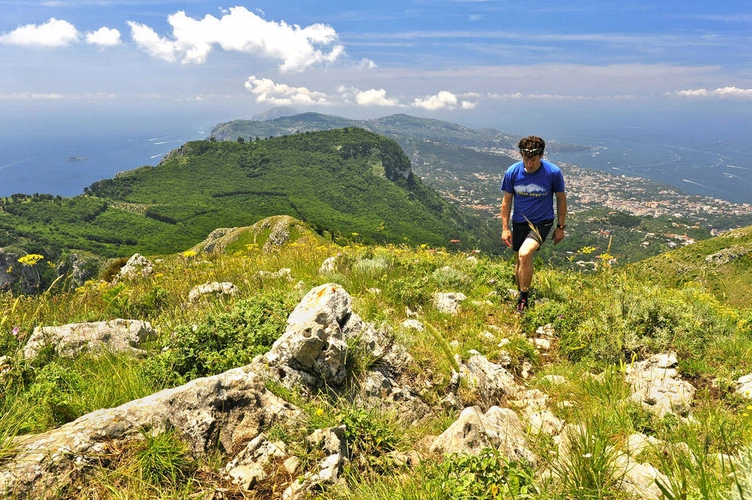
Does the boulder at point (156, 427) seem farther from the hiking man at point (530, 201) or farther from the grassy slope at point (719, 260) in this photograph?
the grassy slope at point (719, 260)

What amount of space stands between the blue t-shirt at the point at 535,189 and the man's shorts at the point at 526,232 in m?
0.10

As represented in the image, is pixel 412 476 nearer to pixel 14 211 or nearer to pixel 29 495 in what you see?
pixel 29 495

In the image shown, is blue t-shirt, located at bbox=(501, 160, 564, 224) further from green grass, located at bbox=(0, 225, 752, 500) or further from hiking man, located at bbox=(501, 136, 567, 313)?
green grass, located at bbox=(0, 225, 752, 500)

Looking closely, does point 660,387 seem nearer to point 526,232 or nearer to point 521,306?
point 521,306

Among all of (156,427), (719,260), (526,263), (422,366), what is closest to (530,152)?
(526,263)

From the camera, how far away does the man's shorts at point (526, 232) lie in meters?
6.62

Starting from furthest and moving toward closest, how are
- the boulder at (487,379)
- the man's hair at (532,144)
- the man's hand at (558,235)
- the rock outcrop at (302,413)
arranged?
1. the man's hand at (558,235)
2. the man's hair at (532,144)
3. the boulder at (487,379)
4. the rock outcrop at (302,413)

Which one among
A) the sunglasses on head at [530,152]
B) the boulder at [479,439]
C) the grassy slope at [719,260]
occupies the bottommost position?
the grassy slope at [719,260]

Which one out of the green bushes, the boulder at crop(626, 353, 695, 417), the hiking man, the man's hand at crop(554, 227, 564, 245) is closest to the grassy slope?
the man's hand at crop(554, 227, 564, 245)

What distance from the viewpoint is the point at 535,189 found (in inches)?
258

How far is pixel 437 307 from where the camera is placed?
Answer: 6297mm

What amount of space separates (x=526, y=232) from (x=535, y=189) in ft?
2.73

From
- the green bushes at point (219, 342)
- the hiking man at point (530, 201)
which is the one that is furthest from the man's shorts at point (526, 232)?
the green bushes at point (219, 342)

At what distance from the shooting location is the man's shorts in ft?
21.7
